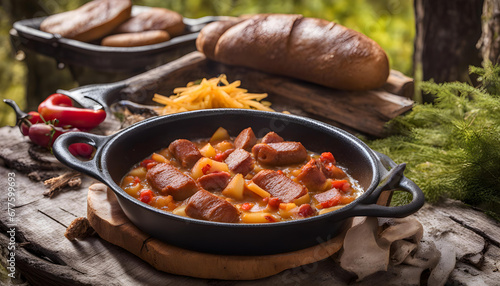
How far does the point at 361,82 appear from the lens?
4289mm

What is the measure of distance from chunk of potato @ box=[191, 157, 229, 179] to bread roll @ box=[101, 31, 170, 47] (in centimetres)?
353

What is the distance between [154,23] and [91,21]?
0.82 metres

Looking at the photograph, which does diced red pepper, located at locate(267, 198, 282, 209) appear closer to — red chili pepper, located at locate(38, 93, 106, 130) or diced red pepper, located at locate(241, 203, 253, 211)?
diced red pepper, located at locate(241, 203, 253, 211)

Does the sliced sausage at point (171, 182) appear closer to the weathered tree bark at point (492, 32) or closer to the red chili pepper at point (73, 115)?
the red chili pepper at point (73, 115)

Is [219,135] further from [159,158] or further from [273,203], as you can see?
[273,203]

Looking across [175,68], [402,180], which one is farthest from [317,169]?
[175,68]

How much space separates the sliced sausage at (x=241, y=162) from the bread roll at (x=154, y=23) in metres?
3.89

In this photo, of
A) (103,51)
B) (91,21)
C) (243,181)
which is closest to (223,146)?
(243,181)

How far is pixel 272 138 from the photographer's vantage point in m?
3.10

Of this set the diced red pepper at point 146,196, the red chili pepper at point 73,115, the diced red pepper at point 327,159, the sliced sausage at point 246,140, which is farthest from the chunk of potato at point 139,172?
the red chili pepper at point 73,115

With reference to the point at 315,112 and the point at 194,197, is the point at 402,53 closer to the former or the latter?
the point at 315,112

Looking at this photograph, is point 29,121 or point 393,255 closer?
point 393,255

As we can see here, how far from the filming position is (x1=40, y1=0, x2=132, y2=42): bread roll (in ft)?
19.7

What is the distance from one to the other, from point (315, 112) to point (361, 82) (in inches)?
20.5
